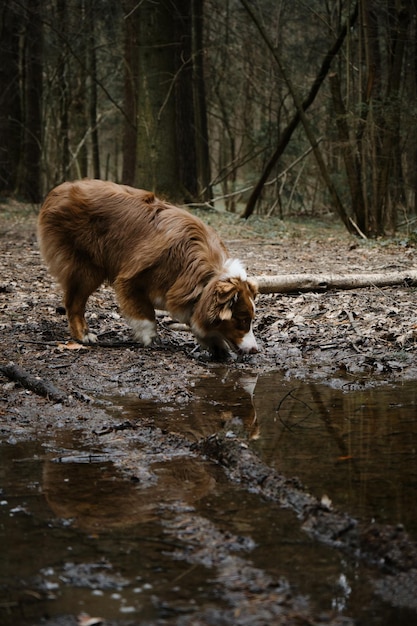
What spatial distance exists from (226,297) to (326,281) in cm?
280

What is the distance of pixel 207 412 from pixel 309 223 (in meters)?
17.6

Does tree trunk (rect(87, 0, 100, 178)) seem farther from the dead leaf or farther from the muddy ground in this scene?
the dead leaf

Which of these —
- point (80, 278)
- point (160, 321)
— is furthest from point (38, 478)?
point (160, 321)

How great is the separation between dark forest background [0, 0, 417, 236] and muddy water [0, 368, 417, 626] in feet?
39.5

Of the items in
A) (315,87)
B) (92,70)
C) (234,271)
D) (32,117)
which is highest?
(92,70)

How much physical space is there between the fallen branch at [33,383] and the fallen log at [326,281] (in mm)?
3845

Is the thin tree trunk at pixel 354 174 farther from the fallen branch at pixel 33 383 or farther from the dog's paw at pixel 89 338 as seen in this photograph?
the fallen branch at pixel 33 383

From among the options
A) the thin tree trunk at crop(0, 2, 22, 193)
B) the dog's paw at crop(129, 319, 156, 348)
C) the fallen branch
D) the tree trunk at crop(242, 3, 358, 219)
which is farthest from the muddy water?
the thin tree trunk at crop(0, 2, 22, 193)

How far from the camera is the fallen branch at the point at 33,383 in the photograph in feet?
20.2

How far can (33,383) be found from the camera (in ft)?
21.0

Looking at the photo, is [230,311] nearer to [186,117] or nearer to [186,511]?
[186,511]

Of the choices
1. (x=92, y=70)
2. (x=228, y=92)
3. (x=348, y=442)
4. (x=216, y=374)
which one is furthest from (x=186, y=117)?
(x=348, y=442)

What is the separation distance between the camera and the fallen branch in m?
6.16

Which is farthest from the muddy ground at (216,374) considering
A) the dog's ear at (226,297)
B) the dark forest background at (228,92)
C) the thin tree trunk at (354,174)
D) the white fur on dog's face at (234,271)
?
the dark forest background at (228,92)
